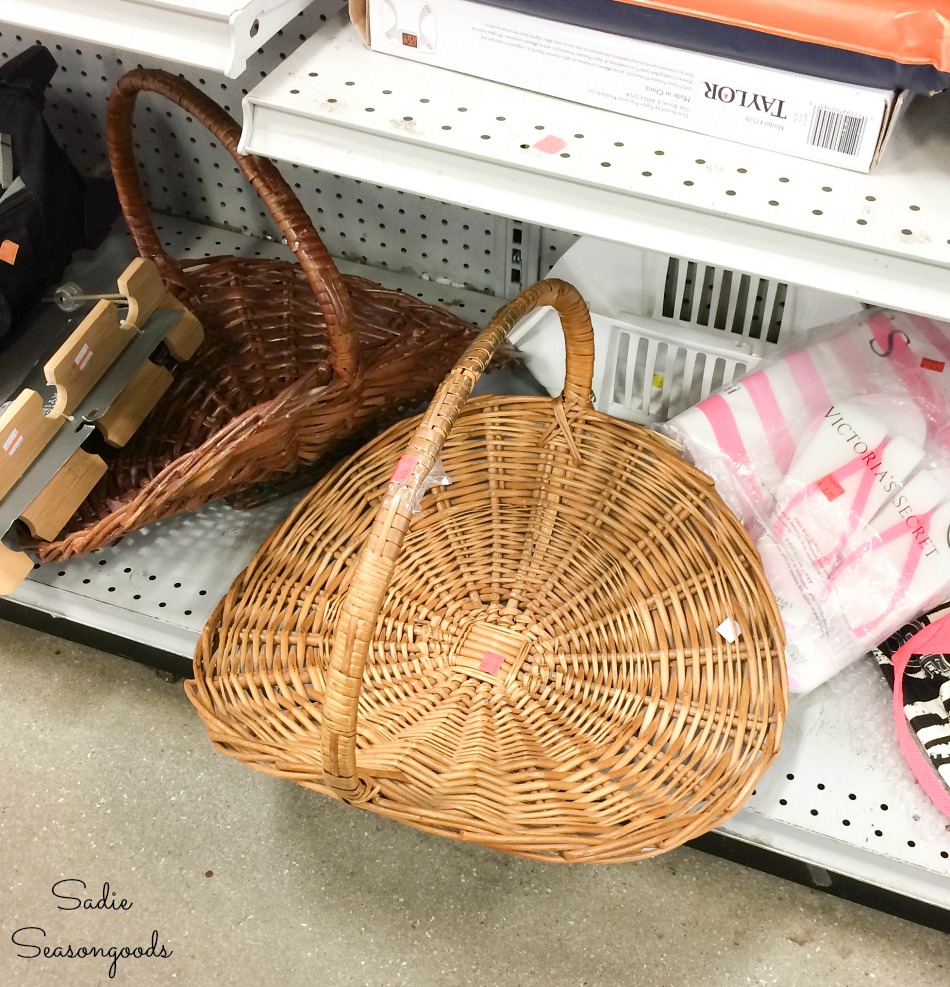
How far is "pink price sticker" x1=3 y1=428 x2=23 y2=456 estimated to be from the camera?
2.61 ft

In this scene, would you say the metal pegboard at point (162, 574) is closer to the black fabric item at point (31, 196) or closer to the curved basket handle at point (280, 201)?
the black fabric item at point (31, 196)

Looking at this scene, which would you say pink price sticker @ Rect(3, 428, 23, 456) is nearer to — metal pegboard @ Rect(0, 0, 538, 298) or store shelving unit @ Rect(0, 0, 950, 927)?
store shelving unit @ Rect(0, 0, 950, 927)

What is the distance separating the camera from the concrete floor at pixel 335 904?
81cm

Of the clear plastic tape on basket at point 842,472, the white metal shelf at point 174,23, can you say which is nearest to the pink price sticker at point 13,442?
the white metal shelf at point 174,23

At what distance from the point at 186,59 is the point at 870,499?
0.64m

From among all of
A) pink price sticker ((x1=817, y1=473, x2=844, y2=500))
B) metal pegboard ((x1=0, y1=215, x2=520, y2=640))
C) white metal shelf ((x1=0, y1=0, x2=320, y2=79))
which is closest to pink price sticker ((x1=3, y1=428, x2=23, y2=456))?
metal pegboard ((x1=0, y1=215, x2=520, y2=640))

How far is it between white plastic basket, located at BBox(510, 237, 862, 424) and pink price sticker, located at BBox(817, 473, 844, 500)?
0.14 m

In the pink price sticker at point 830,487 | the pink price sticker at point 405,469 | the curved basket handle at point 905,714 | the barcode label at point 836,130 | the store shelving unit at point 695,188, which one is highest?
the barcode label at point 836,130

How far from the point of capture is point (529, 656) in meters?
0.90

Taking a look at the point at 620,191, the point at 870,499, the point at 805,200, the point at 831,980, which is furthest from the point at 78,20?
the point at 831,980

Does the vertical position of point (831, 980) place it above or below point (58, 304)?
below

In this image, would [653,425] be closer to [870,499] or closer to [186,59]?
[870,499]

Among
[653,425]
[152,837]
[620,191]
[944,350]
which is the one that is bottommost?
[152,837]

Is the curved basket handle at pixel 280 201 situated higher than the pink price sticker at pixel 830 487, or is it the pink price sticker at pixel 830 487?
the curved basket handle at pixel 280 201
